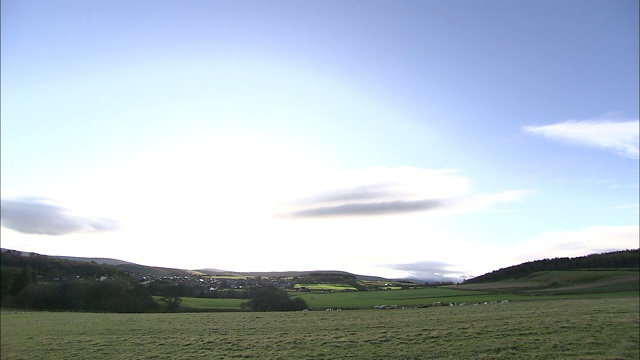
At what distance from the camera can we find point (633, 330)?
72.4 ft

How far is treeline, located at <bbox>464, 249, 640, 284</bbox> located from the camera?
88250 millimetres

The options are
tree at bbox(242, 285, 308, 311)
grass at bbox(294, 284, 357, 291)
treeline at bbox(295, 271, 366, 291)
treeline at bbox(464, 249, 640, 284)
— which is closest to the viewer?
tree at bbox(242, 285, 308, 311)

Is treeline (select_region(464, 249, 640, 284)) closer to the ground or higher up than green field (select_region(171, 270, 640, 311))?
higher up

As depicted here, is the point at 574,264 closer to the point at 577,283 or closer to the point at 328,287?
the point at 577,283

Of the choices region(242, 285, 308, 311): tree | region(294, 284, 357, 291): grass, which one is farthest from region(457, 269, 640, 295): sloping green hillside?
region(242, 285, 308, 311): tree

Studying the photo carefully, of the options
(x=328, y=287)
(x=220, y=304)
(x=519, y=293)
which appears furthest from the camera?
(x=328, y=287)

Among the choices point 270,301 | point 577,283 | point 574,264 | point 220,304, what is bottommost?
point 270,301

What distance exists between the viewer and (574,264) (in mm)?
95312

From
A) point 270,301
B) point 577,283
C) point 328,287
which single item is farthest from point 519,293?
point 328,287

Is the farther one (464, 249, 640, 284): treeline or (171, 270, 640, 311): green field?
(464, 249, 640, 284): treeline

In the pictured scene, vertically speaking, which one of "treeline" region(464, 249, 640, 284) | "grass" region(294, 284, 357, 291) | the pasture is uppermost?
"treeline" region(464, 249, 640, 284)

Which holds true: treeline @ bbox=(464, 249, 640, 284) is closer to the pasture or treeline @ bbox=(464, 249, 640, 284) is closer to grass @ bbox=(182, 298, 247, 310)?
grass @ bbox=(182, 298, 247, 310)

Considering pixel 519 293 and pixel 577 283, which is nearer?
pixel 519 293

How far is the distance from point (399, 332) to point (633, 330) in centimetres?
1265
